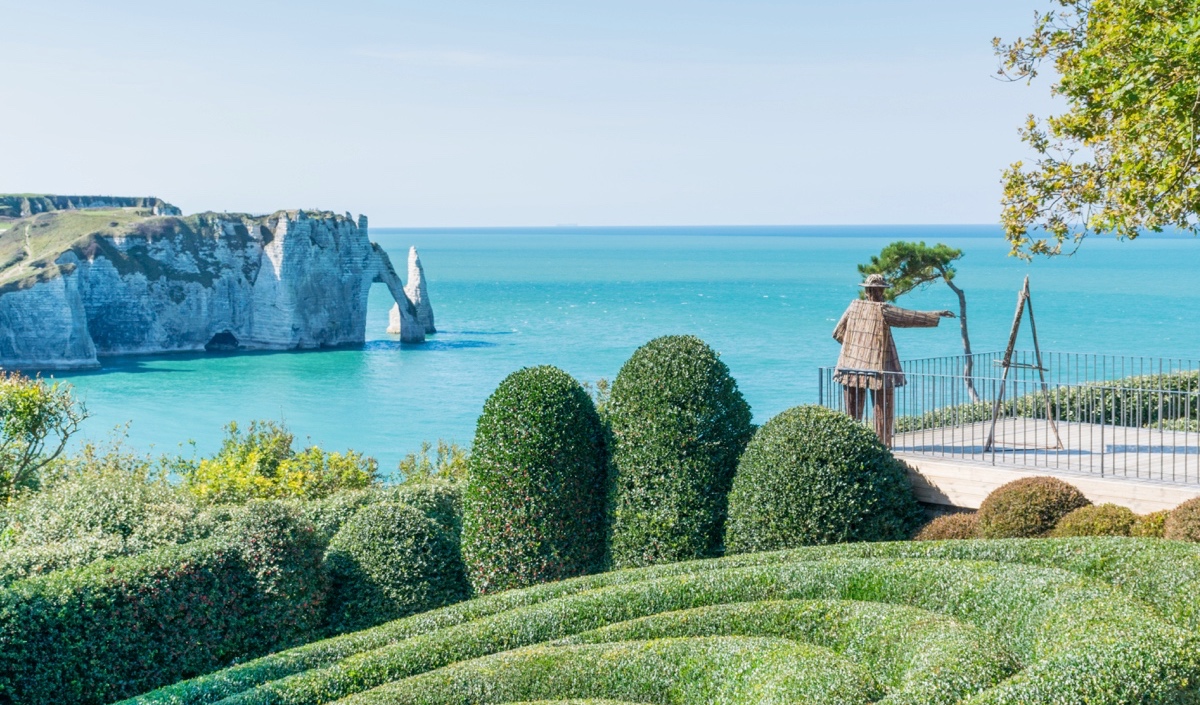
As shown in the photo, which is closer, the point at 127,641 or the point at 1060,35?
the point at 127,641

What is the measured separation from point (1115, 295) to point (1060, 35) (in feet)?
319

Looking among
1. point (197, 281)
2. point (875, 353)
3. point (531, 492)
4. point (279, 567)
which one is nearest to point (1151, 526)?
point (875, 353)

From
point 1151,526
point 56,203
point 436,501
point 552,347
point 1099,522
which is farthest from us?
point 56,203

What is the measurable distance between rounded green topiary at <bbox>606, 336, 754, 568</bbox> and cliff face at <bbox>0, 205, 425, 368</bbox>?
66352 millimetres

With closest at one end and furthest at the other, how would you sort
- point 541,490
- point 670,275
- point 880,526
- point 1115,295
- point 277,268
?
point 880,526 < point 541,490 < point 277,268 < point 1115,295 < point 670,275

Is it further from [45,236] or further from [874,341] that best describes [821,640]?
[45,236]

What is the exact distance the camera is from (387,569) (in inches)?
455

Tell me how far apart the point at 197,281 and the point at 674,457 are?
72.0 meters

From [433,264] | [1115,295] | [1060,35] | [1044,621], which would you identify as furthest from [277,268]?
[433,264]

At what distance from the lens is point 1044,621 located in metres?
7.33

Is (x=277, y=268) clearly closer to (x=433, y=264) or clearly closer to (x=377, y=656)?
(x=377, y=656)

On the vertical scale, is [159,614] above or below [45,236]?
below

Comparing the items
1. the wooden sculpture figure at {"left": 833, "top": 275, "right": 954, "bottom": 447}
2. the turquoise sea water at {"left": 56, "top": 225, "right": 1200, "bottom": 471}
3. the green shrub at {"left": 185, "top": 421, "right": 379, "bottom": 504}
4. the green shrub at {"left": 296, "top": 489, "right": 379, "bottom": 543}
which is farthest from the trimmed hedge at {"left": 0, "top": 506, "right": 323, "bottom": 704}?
the turquoise sea water at {"left": 56, "top": 225, "right": 1200, "bottom": 471}

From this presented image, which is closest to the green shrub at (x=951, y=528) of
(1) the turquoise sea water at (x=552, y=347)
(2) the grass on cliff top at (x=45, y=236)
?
(1) the turquoise sea water at (x=552, y=347)
